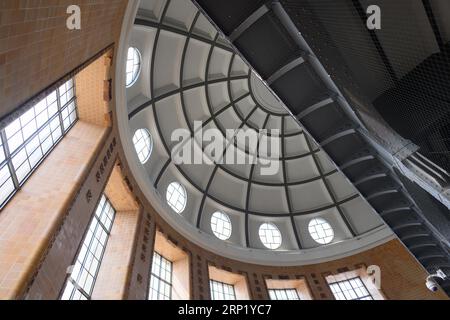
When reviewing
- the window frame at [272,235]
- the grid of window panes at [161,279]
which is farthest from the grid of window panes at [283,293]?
the grid of window panes at [161,279]

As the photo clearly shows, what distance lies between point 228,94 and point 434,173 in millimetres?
15346

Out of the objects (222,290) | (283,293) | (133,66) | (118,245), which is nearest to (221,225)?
(222,290)

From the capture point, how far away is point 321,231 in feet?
66.8

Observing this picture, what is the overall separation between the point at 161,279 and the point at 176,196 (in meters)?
4.85

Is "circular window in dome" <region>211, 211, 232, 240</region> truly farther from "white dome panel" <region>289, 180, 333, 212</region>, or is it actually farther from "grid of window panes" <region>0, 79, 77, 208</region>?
"grid of window panes" <region>0, 79, 77, 208</region>

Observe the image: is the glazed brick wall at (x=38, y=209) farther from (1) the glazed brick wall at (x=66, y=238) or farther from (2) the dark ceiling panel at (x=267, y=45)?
(2) the dark ceiling panel at (x=267, y=45)

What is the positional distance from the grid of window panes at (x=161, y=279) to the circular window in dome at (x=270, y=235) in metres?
6.96

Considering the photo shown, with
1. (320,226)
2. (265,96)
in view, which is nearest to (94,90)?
(265,96)

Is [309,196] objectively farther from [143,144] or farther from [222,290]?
[143,144]

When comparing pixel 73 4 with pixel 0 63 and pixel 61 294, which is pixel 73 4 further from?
pixel 61 294

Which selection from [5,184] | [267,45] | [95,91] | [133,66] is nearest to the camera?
[267,45]

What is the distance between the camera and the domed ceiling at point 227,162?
577 inches

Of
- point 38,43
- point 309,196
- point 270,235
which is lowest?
point 38,43
